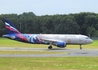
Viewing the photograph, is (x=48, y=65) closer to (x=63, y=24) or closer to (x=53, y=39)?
(x=53, y=39)

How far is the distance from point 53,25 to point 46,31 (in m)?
8.27

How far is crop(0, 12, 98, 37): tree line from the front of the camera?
14525 centimetres

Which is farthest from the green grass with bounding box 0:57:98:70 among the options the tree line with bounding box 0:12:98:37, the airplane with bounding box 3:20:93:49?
the tree line with bounding box 0:12:98:37

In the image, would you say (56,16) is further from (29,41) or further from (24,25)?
(29,41)

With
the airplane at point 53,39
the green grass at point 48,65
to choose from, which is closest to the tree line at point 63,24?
the airplane at point 53,39

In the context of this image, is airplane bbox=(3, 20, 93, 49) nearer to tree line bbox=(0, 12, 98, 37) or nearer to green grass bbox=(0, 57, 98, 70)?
green grass bbox=(0, 57, 98, 70)

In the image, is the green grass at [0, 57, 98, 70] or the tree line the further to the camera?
the tree line

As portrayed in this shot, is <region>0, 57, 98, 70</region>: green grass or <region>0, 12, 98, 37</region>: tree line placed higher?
<region>0, 12, 98, 37</region>: tree line

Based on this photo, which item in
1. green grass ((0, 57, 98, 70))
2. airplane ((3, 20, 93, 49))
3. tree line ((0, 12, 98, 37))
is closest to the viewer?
green grass ((0, 57, 98, 70))

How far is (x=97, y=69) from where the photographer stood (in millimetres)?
18891

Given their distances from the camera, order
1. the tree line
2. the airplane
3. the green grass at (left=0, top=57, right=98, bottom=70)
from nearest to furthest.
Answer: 1. the green grass at (left=0, top=57, right=98, bottom=70)
2. the airplane
3. the tree line

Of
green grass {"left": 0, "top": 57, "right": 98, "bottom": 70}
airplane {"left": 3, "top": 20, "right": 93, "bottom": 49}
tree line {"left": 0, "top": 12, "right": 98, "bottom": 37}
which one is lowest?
green grass {"left": 0, "top": 57, "right": 98, "bottom": 70}

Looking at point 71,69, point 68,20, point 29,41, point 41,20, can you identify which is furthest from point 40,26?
point 71,69

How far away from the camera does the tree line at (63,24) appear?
5719 inches
